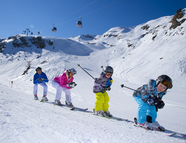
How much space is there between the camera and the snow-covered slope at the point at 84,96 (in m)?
1.75

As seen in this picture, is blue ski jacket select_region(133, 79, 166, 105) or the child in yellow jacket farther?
the child in yellow jacket

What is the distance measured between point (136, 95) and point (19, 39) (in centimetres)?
5048

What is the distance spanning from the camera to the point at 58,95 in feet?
15.5

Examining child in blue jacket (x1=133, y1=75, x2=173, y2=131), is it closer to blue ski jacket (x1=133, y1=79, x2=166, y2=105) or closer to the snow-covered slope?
blue ski jacket (x1=133, y1=79, x2=166, y2=105)

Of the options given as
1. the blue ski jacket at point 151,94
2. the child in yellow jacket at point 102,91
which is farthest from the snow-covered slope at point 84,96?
the blue ski jacket at point 151,94

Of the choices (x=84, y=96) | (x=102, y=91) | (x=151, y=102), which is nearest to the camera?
(x=151, y=102)

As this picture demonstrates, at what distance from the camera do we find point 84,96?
28.1ft

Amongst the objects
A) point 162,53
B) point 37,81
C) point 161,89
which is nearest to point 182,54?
point 162,53

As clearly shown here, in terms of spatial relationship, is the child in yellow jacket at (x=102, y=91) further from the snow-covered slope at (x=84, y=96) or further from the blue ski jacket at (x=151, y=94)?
the blue ski jacket at (x=151, y=94)

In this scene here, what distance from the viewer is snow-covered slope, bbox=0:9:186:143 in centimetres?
175

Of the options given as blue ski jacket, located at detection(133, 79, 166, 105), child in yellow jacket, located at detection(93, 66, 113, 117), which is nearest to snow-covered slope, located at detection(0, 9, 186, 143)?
child in yellow jacket, located at detection(93, 66, 113, 117)

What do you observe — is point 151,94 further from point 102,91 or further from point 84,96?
point 84,96

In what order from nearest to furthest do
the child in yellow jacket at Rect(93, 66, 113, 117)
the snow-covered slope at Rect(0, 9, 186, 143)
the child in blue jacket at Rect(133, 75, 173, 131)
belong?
1. the snow-covered slope at Rect(0, 9, 186, 143)
2. the child in blue jacket at Rect(133, 75, 173, 131)
3. the child in yellow jacket at Rect(93, 66, 113, 117)

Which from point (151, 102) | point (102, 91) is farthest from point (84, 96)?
point (151, 102)
